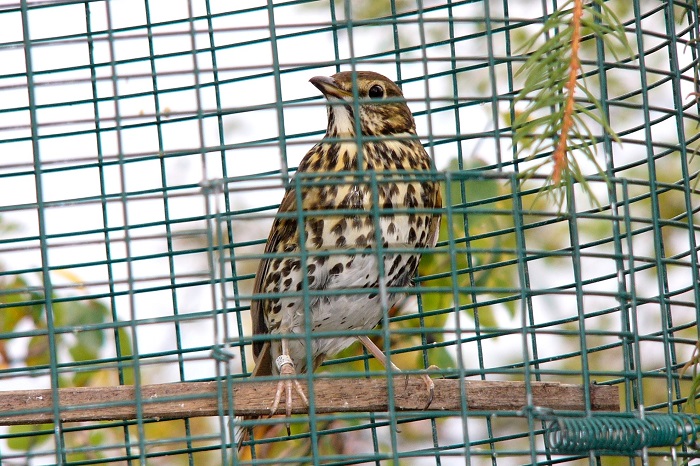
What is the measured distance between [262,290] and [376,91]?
1043 millimetres

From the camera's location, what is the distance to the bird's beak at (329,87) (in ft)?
14.8

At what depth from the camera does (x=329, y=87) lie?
4.52 m

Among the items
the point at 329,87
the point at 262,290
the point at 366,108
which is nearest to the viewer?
the point at 329,87

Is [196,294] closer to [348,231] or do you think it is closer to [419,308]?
[419,308]

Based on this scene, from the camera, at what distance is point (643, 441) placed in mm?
3027

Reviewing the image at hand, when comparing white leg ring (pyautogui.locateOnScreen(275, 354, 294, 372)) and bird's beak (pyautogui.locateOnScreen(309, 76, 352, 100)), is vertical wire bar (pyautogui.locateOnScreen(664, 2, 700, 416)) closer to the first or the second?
bird's beak (pyautogui.locateOnScreen(309, 76, 352, 100))

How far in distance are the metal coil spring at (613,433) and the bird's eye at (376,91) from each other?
2157 mm

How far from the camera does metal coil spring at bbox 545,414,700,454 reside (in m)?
2.97

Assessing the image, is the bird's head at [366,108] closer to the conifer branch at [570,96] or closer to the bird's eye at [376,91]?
the bird's eye at [376,91]

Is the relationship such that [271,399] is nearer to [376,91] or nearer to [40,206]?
[40,206]

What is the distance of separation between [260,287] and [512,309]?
4.11 ft

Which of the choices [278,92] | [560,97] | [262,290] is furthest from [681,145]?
[262,290]

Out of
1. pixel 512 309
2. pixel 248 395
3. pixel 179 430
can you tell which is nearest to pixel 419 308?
pixel 512 309

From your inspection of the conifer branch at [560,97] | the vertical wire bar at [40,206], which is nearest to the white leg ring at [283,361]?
the vertical wire bar at [40,206]
